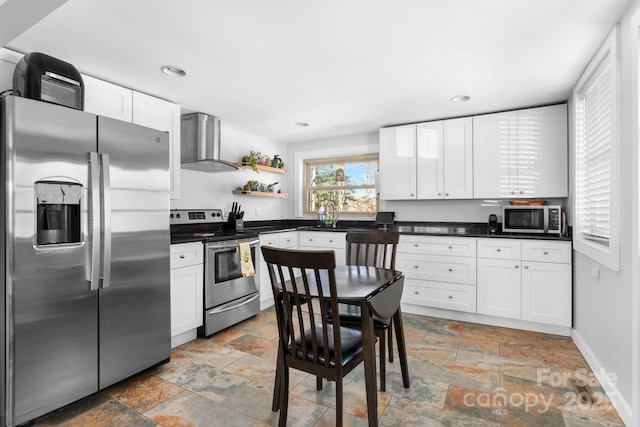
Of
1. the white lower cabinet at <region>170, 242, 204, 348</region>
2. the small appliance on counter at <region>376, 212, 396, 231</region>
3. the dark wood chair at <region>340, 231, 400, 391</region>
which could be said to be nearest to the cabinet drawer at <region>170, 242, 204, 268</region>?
the white lower cabinet at <region>170, 242, 204, 348</region>

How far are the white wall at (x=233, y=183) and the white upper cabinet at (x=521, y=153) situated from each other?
9.13 feet

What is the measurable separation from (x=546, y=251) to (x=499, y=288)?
554 millimetres

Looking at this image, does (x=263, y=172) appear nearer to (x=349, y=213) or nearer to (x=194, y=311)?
(x=349, y=213)

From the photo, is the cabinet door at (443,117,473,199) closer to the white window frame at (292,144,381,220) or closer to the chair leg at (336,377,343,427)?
the white window frame at (292,144,381,220)

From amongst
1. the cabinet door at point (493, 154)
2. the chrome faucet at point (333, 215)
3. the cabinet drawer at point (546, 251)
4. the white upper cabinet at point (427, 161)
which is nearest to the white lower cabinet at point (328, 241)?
the chrome faucet at point (333, 215)

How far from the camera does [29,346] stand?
1.83 meters

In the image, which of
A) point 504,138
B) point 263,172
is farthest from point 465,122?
point 263,172

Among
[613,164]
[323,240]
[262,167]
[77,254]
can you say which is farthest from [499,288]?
[77,254]

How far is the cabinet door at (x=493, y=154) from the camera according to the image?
144 inches

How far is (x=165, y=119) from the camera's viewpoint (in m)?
3.27

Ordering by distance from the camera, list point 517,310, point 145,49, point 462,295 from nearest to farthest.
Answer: point 145,49
point 517,310
point 462,295

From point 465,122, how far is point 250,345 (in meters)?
3.26

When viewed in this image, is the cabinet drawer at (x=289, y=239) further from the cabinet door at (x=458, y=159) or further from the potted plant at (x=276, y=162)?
the cabinet door at (x=458, y=159)

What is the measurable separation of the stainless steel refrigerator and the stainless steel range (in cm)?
62
